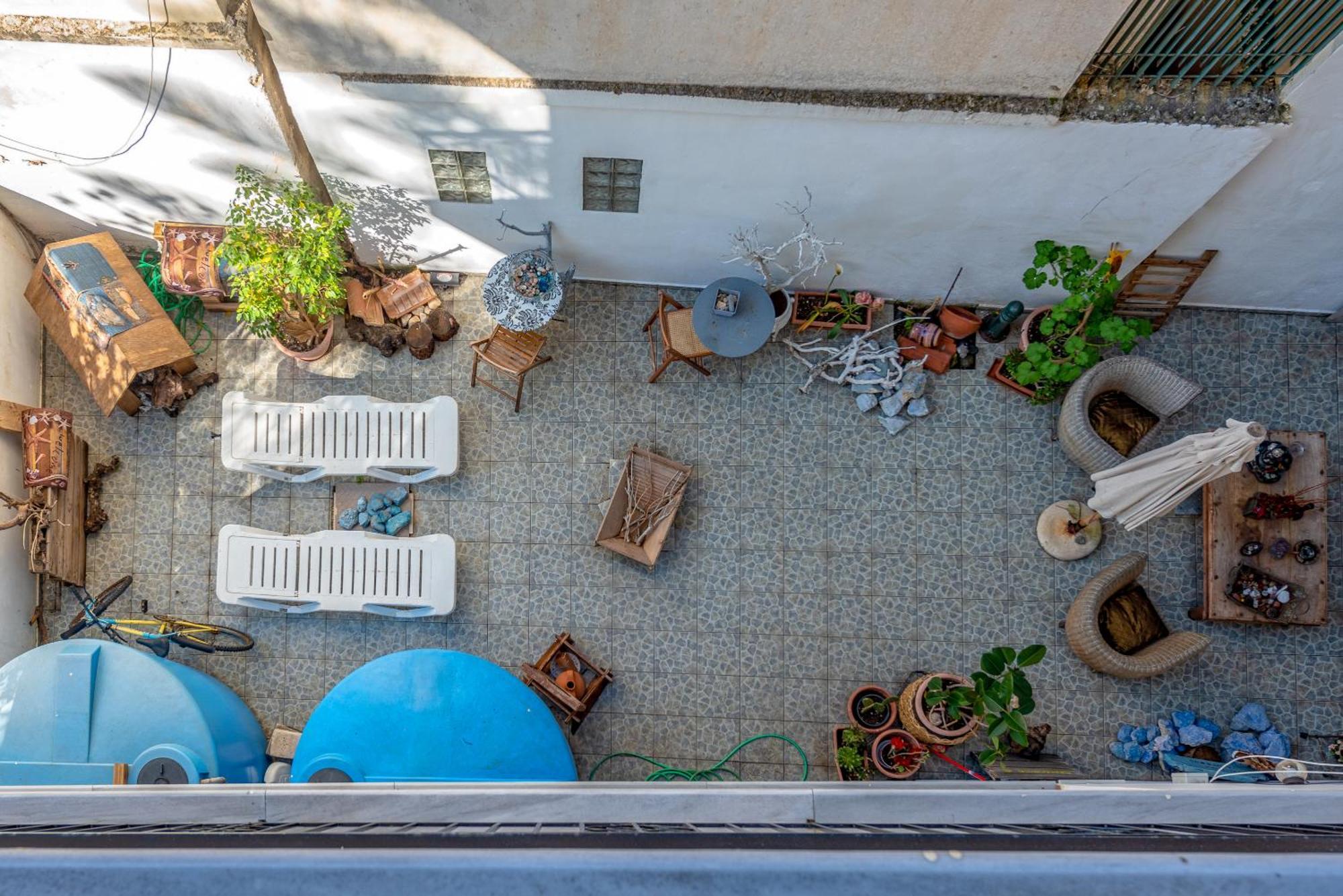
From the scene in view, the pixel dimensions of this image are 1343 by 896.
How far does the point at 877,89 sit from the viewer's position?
17.6 feet

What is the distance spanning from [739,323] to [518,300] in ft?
6.26

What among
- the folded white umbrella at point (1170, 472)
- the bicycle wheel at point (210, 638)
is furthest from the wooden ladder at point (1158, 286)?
the bicycle wheel at point (210, 638)

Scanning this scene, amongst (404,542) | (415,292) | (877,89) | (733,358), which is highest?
(877,89)

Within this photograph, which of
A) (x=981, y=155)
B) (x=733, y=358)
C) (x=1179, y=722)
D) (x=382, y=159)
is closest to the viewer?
(x=981, y=155)

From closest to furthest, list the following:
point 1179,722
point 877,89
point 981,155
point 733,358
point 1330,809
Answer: point 1330,809 → point 877,89 → point 981,155 → point 1179,722 → point 733,358

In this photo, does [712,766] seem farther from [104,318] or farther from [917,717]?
[104,318]

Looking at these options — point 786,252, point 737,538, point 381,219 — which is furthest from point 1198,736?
point 381,219

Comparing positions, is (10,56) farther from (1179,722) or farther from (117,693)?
(1179,722)

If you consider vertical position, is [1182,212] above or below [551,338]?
above

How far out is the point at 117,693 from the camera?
21.4 ft

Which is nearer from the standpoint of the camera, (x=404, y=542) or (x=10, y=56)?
(x=10, y=56)

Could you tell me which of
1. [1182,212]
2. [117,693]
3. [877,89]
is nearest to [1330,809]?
[1182,212]

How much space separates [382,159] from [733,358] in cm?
341

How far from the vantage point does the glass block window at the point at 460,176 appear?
A: 6098 mm
